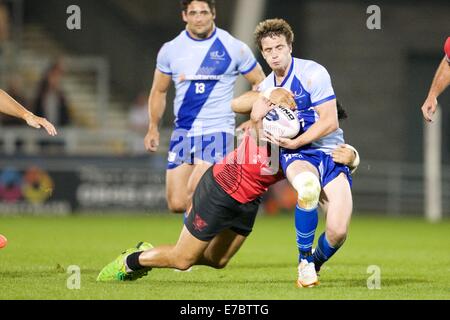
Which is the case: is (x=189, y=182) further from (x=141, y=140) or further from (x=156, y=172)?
(x=141, y=140)

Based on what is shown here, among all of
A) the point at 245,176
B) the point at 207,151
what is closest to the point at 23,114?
the point at 245,176

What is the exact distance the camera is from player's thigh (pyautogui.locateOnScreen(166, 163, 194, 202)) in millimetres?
10609

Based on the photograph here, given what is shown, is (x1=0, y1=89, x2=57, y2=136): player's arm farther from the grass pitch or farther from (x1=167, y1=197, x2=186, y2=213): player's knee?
(x1=167, y1=197, x2=186, y2=213): player's knee

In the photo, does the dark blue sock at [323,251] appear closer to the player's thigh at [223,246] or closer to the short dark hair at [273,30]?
the player's thigh at [223,246]

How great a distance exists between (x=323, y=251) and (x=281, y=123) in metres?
1.13

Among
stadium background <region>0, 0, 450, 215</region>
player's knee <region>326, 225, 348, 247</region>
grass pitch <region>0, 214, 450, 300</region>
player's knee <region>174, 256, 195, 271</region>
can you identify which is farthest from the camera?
stadium background <region>0, 0, 450, 215</region>

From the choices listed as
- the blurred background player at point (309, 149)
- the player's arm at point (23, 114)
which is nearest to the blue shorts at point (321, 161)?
the blurred background player at point (309, 149)

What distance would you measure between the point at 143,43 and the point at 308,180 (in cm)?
1661

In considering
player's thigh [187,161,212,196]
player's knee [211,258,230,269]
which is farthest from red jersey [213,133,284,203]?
player's thigh [187,161,212,196]

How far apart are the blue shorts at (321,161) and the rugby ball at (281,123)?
218 millimetres

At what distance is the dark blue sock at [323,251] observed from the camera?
8578 millimetres

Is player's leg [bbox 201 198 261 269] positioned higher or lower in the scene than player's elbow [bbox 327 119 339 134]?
lower
